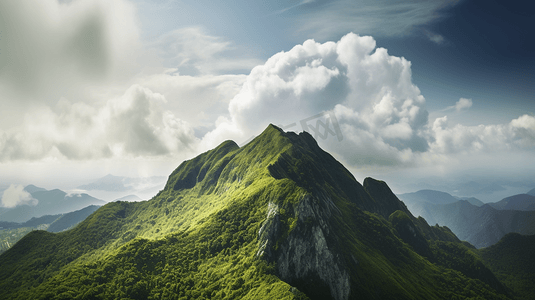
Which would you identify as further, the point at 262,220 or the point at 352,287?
the point at 262,220

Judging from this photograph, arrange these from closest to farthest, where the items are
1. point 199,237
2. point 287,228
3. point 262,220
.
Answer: point 287,228
point 262,220
point 199,237

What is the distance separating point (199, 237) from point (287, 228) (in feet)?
222

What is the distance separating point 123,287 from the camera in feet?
430

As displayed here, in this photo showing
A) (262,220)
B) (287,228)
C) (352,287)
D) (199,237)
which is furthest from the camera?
(199,237)

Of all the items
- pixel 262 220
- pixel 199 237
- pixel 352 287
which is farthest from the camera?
pixel 199 237

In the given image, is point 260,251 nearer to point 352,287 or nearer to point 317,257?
point 317,257

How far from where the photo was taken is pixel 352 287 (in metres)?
137

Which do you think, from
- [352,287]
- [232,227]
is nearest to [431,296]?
[352,287]

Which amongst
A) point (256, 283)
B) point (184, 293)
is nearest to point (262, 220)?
point (256, 283)

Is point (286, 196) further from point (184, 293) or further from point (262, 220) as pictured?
point (184, 293)

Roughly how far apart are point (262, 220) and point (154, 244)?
75180 millimetres

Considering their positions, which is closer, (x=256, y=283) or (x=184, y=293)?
(x=256, y=283)

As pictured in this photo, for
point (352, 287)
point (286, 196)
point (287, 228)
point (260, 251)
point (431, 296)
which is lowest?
point (431, 296)

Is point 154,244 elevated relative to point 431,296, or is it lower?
elevated
